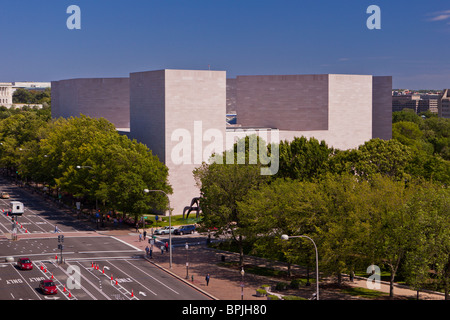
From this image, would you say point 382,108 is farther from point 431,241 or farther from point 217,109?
point 431,241

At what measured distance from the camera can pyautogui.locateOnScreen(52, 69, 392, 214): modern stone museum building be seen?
288ft

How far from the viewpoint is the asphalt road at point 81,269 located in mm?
43719

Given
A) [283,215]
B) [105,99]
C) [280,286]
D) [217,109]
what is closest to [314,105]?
[217,109]

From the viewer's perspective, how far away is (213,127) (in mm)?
89500

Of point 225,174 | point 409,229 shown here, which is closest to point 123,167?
point 225,174

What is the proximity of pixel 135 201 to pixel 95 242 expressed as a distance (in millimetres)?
10319

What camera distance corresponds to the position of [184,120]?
3462 inches

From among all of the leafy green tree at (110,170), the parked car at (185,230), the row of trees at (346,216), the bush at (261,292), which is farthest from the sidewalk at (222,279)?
the leafy green tree at (110,170)

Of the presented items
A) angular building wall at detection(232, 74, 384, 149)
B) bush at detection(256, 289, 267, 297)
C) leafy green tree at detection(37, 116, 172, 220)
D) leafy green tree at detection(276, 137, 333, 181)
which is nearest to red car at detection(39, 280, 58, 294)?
bush at detection(256, 289, 267, 297)

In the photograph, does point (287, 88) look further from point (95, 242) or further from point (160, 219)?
point (95, 242)

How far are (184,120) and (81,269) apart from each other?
40264mm

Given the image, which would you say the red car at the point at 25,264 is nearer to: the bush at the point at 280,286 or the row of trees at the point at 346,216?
the row of trees at the point at 346,216

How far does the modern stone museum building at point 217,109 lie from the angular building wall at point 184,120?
164mm

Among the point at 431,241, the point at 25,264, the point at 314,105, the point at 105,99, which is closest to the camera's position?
the point at 431,241
